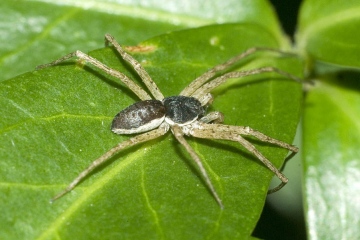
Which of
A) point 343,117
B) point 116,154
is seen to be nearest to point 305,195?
point 343,117

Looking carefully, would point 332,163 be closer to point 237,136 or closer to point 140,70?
point 237,136

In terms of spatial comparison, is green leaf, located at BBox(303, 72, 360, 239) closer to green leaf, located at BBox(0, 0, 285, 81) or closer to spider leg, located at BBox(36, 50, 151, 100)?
green leaf, located at BBox(0, 0, 285, 81)

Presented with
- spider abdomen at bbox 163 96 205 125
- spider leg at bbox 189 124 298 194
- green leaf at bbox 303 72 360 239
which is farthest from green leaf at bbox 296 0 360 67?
spider abdomen at bbox 163 96 205 125

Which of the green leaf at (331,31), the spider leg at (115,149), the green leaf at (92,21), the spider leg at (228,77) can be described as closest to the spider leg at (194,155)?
the spider leg at (115,149)

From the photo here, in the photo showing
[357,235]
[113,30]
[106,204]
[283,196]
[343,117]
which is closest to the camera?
[106,204]

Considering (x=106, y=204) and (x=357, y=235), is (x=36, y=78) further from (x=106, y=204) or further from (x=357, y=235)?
(x=357, y=235)
